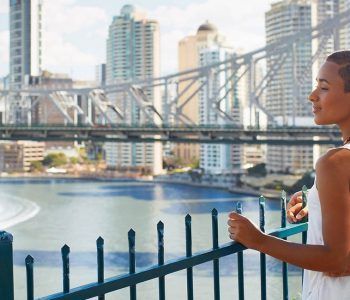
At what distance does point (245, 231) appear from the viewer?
779 millimetres

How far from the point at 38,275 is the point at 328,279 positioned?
695 centimetres

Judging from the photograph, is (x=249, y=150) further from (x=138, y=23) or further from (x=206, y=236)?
(x=206, y=236)

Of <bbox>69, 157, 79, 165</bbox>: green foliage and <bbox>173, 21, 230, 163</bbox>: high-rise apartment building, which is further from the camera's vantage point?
<bbox>173, 21, 230, 163</bbox>: high-rise apartment building

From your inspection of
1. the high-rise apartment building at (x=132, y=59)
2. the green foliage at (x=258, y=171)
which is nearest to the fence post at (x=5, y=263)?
the green foliage at (x=258, y=171)

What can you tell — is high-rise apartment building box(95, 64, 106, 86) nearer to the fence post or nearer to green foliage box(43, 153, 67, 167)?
green foliage box(43, 153, 67, 167)

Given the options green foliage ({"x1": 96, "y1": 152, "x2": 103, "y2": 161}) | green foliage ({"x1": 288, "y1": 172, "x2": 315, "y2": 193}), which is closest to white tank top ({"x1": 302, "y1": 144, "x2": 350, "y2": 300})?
green foliage ({"x1": 288, "y1": 172, "x2": 315, "y2": 193})

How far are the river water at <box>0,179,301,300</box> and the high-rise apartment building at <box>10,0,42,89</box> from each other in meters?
14.3

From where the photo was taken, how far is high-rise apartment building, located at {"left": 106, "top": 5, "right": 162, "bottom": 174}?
3281cm

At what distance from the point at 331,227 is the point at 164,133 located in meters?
15.1

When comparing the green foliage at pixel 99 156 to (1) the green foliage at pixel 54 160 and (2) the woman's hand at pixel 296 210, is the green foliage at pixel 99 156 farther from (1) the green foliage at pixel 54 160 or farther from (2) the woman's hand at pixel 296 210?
(2) the woman's hand at pixel 296 210

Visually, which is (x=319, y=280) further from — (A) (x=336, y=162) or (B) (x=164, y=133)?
(B) (x=164, y=133)

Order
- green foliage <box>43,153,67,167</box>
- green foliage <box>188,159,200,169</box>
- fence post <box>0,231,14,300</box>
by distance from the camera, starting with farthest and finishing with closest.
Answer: green foliage <box>43,153,67,167</box>, green foliage <box>188,159,200,169</box>, fence post <box>0,231,14,300</box>

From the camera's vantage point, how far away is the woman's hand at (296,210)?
97 cm

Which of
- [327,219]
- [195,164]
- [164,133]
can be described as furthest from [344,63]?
[195,164]
